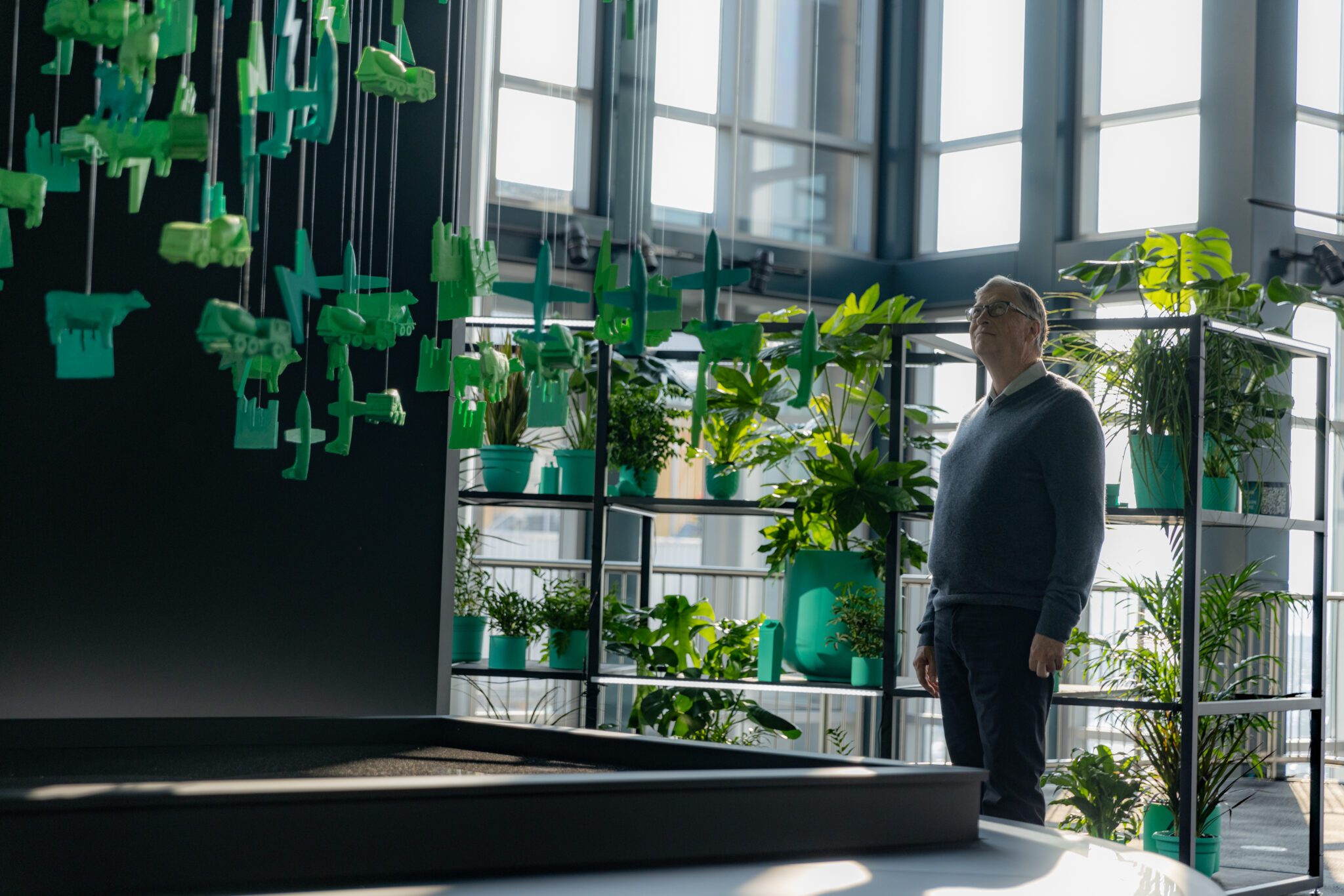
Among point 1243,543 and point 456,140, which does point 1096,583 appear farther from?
point 456,140

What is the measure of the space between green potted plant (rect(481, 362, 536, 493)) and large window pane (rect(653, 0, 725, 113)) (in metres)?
4.97

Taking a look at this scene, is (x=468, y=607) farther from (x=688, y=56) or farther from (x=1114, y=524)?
(x=688, y=56)

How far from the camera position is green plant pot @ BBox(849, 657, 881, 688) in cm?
373

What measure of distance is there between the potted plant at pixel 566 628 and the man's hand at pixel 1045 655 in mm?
1657

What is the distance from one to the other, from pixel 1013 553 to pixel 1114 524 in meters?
1.28

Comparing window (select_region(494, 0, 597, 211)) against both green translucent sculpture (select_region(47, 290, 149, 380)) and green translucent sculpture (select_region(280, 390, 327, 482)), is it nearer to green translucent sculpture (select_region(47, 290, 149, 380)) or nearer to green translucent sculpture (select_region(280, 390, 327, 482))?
green translucent sculpture (select_region(280, 390, 327, 482))

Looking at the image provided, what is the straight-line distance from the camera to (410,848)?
55.4 inches

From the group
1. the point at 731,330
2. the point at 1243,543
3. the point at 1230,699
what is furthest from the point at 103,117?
the point at 1243,543

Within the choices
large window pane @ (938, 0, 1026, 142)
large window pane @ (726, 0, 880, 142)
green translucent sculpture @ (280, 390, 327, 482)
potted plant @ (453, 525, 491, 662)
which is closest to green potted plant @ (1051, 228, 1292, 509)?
potted plant @ (453, 525, 491, 662)

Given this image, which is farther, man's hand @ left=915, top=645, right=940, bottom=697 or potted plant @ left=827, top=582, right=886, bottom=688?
potted plant @ left=827, top=582, right=886, bottom=688

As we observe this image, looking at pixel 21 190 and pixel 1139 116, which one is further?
pixel 1139 116

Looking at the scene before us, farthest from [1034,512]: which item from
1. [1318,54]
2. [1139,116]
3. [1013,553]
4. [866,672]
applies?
[1318,54]

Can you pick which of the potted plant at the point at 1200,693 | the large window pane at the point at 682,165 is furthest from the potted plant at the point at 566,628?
the large window pane at the point at 682,165

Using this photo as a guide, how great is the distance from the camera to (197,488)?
10.7 feet
